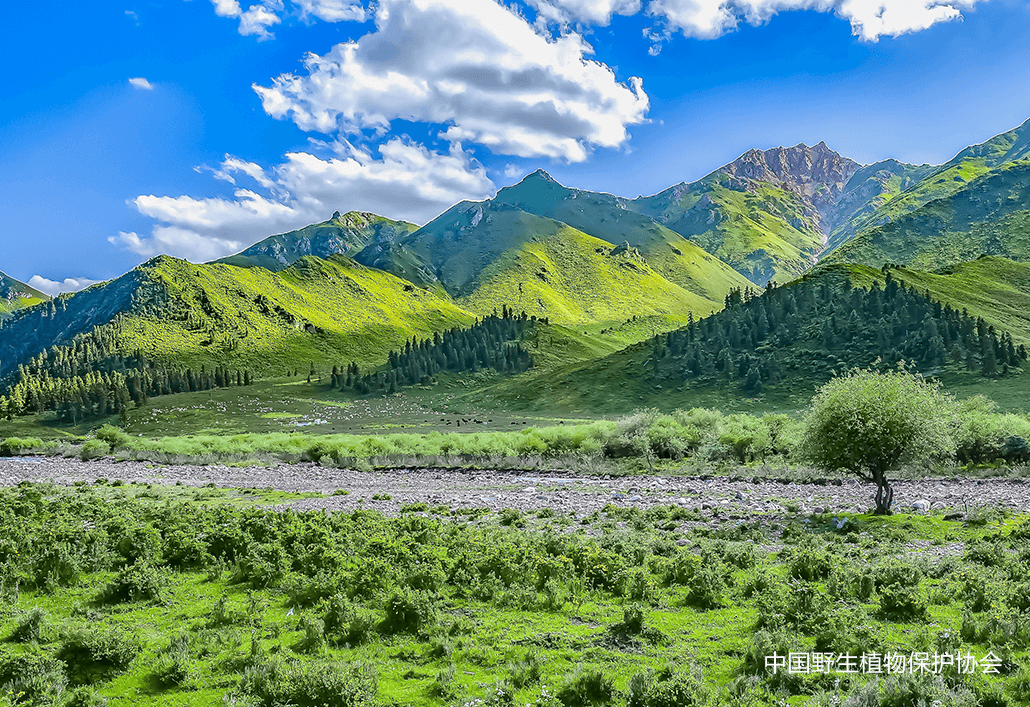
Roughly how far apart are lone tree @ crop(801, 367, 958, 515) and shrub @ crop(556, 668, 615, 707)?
23.9m

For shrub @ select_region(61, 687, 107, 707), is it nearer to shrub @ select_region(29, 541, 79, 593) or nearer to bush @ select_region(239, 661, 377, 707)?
bush @ select_region(239, 661, 377, 707)

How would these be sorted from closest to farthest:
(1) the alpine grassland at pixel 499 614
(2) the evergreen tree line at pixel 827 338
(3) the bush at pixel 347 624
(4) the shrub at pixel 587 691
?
(4) the shrub at pixel 587 691
(1) the alpine grassland at pixel 499 614
(3) the bush at pixel 347 624
(2) the evergreen tree line at pixel 827 338

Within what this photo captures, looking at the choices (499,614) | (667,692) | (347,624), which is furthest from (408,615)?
(667,692)

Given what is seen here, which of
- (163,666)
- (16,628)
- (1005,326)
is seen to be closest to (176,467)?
(16,628)

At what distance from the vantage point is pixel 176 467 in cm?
6625

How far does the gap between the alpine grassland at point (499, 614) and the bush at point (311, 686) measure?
0.03m

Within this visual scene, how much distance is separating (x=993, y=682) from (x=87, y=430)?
600 ft

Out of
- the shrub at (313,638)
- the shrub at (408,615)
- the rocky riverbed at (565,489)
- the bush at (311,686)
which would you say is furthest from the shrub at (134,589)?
the rocky riverbed at (565,489)

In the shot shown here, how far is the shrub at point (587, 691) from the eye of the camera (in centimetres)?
1080

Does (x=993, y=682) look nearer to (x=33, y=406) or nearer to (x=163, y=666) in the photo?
(x=163, y=666)

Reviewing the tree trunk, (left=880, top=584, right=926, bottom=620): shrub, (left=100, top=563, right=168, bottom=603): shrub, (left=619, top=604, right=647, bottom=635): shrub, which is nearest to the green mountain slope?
the tree trunk

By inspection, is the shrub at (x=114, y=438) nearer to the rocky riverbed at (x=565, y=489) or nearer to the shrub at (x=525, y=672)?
the rocky riverbed at (x=565, y=489)

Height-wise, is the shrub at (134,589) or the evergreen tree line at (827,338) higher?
the evergreen tree line at (827,338)

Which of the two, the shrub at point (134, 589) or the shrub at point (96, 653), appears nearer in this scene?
the shrub at point (96, 653)
